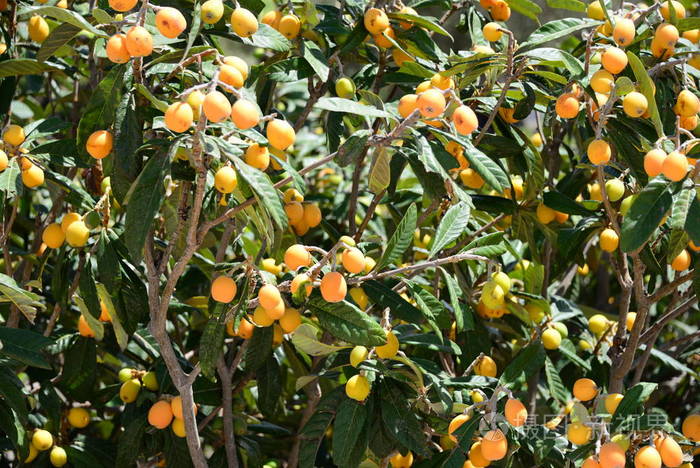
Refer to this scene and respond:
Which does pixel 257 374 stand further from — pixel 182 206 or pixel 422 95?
pixel 422 95

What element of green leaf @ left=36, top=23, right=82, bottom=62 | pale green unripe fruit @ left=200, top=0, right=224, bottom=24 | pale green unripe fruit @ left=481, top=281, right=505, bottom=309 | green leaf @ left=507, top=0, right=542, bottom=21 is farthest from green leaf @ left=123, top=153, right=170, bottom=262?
green leaf @ left=507, top=0, right=542, bottom=21

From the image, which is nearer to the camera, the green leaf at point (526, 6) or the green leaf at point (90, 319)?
the green leaf at point (90, 319)

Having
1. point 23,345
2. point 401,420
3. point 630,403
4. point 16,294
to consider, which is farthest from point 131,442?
point 630,403

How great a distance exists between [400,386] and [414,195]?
0.78 meters

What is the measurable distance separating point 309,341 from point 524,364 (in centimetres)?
46

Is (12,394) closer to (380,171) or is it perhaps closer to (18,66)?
(18,66)

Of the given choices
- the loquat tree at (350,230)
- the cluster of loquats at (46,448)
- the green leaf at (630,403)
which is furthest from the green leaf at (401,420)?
the cluster of loquats at (46,448)

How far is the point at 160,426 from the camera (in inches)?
70.6

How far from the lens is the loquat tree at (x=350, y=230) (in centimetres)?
146

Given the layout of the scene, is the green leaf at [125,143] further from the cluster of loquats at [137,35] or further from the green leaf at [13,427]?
Result: the green leaf at [13,427]

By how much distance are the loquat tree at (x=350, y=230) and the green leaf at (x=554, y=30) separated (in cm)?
1

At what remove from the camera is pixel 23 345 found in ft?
5.52

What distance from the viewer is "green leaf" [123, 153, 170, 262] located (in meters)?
1.35

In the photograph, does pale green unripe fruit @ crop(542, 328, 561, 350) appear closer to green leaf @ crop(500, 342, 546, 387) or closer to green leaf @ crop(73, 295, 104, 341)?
green leaf @ crop(500, 342, 546, 387)
